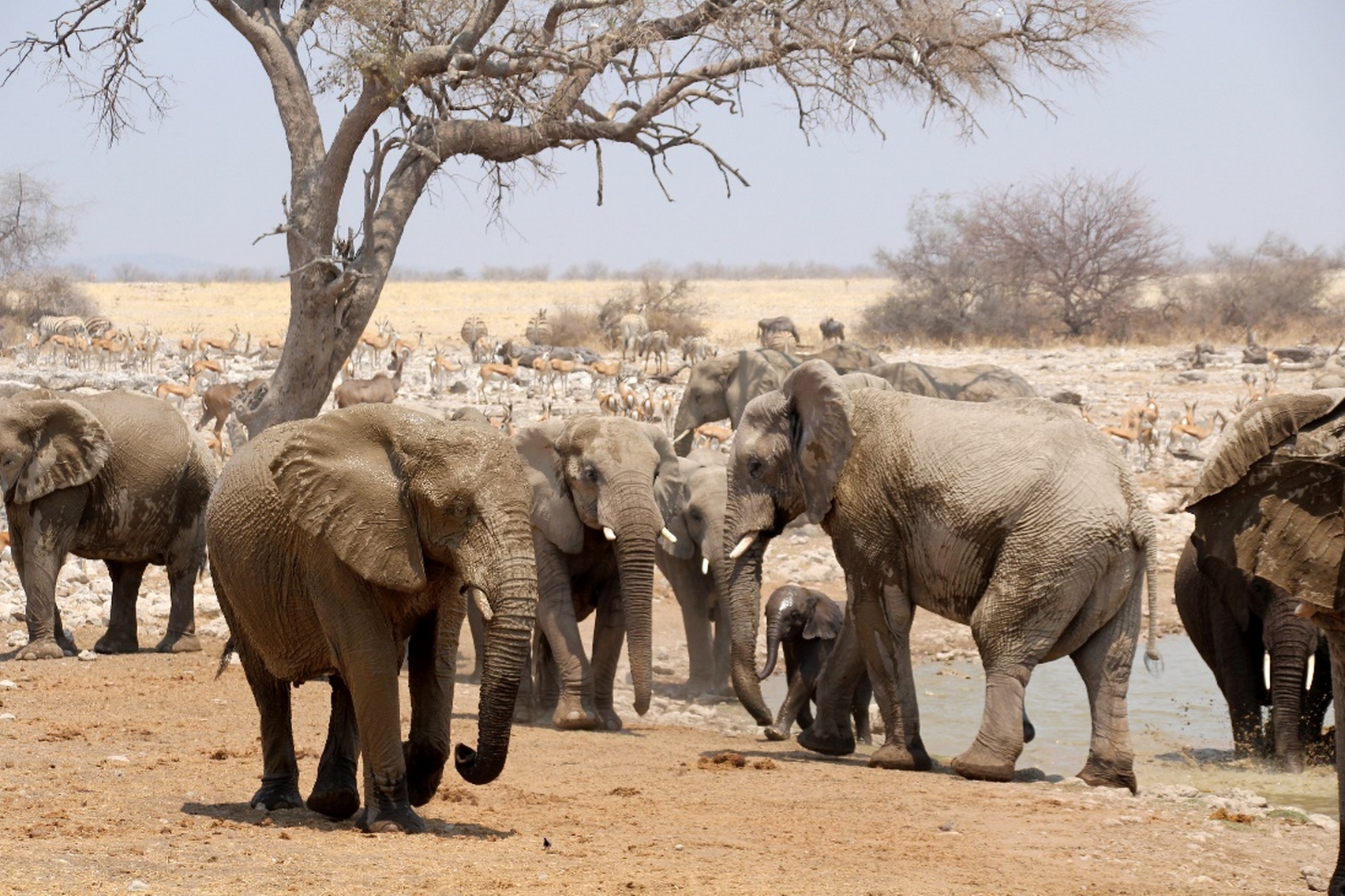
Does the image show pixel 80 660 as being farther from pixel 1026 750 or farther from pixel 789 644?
pixel 1026 750

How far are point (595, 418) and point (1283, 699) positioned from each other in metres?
4.17

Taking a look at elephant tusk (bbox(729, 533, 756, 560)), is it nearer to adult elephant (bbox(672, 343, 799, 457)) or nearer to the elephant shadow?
the elephant shadow

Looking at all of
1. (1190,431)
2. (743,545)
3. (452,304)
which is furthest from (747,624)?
(452,304)

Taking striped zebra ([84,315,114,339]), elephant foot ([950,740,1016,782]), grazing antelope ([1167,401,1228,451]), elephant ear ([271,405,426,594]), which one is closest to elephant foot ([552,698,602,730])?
elephant foot ([950,740,1016,782])

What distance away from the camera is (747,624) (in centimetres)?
976

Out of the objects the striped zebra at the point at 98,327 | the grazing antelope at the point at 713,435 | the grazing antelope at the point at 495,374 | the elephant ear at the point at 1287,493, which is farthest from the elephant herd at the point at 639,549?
the striped zebra at the point at 98,327

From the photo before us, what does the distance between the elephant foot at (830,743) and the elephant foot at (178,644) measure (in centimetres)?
504

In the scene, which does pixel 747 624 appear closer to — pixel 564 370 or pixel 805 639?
pixel 805 639

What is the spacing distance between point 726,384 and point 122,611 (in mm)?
7010

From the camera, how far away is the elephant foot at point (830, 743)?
9.59 metres

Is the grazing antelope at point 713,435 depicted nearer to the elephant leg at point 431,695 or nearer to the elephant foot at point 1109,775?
the elephant foot at point 1109,775

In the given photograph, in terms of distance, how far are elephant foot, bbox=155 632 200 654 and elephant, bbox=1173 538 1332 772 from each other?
22.1 feet

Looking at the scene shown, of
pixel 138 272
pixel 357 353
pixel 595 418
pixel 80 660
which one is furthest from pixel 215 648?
pixel 138 272

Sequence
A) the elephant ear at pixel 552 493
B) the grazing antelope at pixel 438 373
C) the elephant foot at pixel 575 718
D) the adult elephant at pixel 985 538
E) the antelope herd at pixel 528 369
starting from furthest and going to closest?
the grazing antelope at pixel 438 373 < the antelope herd at pixel 528 369 < the elephant ear at pixel 552 493 < the elephant foot at pixel 575 718 < the adult elephant at pixel 985 538
